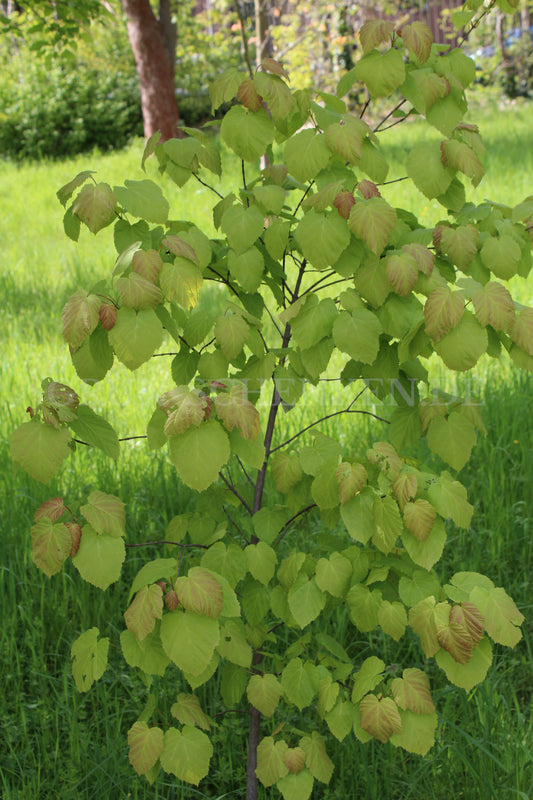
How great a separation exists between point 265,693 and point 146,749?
0.30 metres

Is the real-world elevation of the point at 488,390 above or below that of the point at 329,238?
Result: below

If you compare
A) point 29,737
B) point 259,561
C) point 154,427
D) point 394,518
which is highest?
point 154,427

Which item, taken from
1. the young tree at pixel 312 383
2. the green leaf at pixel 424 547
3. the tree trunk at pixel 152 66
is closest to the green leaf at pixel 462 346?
the young tree at pixel 312 383

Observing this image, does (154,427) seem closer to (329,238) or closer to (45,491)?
(329,238)

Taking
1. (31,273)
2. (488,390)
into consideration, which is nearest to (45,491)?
(488,390)

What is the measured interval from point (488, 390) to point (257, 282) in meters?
2.64

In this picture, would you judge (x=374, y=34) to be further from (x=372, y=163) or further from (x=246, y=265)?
(x=246, y=265)

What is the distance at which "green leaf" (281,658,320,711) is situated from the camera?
167 cm

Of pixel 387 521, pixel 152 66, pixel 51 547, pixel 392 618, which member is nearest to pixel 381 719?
pixel 392 618

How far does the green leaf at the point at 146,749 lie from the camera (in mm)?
1536

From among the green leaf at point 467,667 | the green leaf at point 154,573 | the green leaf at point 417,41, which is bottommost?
the green leaf at point 467,667

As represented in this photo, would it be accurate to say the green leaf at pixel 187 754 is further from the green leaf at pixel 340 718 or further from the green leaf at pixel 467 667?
the green leaf at pixel 467 667

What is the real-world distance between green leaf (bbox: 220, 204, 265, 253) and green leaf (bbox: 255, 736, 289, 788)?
44.2 inches

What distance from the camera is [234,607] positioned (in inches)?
55.4
